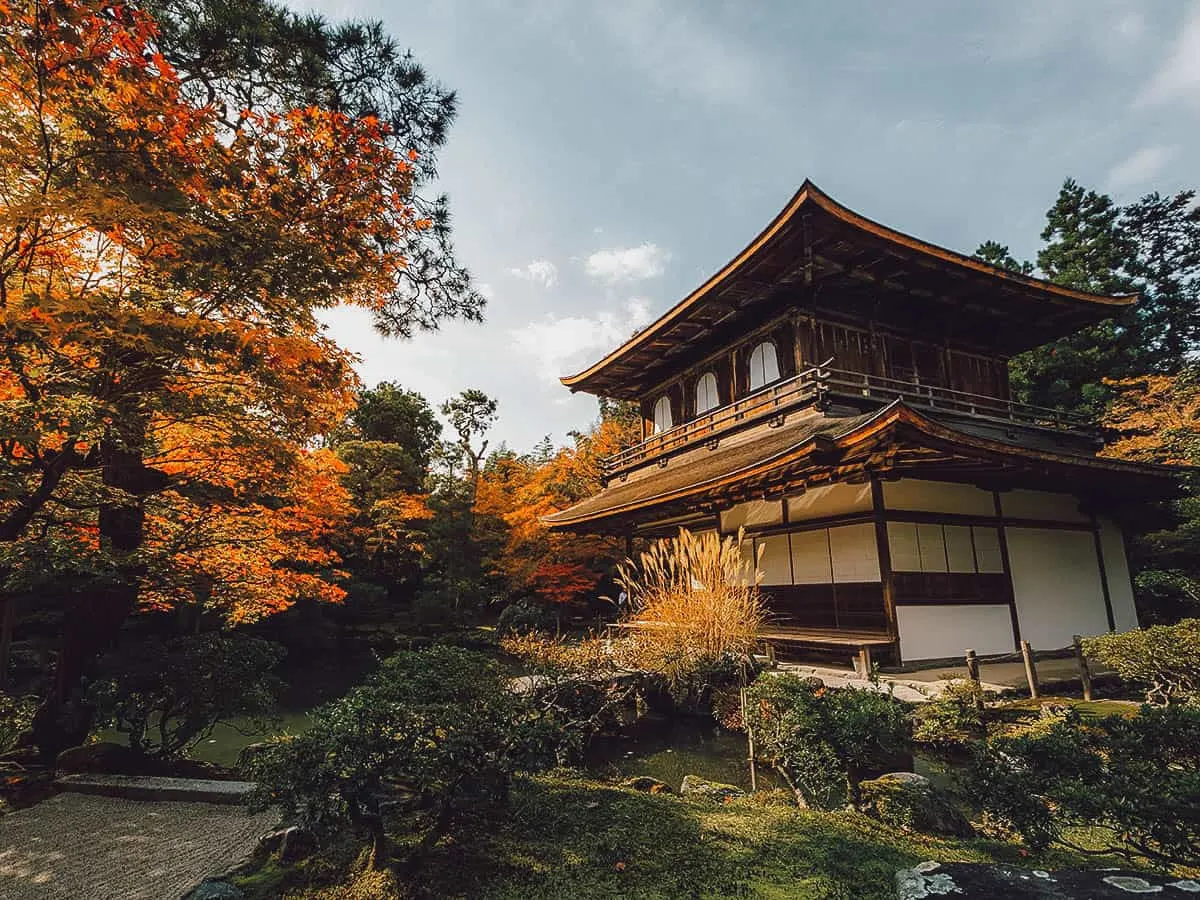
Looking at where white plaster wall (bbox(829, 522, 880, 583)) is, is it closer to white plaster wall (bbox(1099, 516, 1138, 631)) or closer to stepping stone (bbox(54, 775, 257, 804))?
white plaster wall (bbox(1099, 516, 1138, 631))

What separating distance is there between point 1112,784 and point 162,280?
16.4ft

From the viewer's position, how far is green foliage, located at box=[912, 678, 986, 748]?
441 centimetres

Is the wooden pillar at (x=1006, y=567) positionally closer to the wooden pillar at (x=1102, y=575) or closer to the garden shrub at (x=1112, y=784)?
the wooden pillar at (x=1102, y=575)

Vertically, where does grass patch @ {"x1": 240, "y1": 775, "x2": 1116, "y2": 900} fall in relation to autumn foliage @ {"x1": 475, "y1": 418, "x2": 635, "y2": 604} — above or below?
below

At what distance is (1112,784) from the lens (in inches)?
77.0

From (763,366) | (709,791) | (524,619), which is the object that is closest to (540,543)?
(524,619)

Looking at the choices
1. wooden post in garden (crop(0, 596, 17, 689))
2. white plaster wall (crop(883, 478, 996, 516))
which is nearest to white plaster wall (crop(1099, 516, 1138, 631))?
white plaster wall (crop(883, 478, 996, 516))

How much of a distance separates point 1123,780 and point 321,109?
504 centimetres

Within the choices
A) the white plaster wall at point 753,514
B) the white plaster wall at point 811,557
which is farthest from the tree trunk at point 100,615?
the white plaster wall at point 811,557

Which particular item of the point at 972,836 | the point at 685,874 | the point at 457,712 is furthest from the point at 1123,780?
the point at 457,712

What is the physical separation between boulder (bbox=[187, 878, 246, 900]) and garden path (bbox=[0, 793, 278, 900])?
43 cm

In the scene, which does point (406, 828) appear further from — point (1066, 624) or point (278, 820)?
point (1066, 624)

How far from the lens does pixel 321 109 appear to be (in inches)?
139

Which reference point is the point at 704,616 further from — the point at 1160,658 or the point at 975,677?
the point at 1160,658
